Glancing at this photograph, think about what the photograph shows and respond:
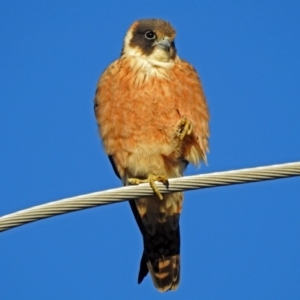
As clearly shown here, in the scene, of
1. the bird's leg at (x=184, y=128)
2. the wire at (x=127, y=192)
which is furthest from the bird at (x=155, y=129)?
the wire at (x=127, y=192)

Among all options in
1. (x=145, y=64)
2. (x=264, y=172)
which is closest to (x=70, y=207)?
(x=264, y=172)

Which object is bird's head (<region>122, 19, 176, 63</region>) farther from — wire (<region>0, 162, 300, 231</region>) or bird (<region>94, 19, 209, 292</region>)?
wire (<region>0, 162, 300, 231</region>)

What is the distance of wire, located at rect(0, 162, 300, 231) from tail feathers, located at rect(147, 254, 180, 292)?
2.30 m

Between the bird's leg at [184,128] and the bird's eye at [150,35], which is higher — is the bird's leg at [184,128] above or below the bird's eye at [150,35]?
below

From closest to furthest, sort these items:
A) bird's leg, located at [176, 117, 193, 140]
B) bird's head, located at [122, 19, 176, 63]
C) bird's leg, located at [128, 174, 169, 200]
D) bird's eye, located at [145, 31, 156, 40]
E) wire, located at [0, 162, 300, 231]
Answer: wire, located at [0, 162, 300, 231], bird's leg, located at [128, 174, 169, 200], bird's leg, located at [176, 117, 193, 140], bird's head, located at [122, 19, 176, 63], bird's eye, located at [145, 31, 156, 40]

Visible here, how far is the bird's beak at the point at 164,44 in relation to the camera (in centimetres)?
582

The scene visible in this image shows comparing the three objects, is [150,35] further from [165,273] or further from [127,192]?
[127,192]

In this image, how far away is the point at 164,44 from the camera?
231 inches

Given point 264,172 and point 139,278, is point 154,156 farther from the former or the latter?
point 264,172

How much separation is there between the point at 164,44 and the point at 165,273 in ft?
6.00

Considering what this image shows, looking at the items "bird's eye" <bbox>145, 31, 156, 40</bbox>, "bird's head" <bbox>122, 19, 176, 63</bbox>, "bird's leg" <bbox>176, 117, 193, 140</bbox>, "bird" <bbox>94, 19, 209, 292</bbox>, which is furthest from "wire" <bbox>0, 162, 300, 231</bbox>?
"bird's eye" <bbox>145, 31, 156, 40</bbox>

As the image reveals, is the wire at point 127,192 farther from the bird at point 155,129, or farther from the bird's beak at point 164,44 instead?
the bird's beak at point 164,44

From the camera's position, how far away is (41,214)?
3.29 metres

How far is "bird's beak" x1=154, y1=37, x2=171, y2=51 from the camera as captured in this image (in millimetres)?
5820
